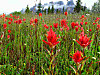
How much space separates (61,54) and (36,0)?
1529 millimetres

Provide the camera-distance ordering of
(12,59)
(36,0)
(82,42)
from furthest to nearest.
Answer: (36,0) → (12,59) → (82,42)

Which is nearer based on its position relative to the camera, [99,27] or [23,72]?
[23,72]

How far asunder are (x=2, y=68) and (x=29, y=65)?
0.39 m

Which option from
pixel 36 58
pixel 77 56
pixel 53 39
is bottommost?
pixel 36 58

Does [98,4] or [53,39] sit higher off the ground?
[98,4]

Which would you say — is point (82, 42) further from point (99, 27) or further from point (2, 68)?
point (99, 27)

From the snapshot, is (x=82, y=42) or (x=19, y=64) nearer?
(x=82, y=42)

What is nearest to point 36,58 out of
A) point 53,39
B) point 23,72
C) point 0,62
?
point 23,72

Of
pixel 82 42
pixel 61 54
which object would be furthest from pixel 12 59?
pixel 82 42

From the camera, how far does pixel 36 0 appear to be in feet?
8.39

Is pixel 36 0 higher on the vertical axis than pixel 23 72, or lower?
higher

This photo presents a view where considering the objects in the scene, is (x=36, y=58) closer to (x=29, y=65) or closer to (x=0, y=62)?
(x=29, y=65)

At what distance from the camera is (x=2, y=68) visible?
1.50 m

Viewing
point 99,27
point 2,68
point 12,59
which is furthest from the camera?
point 99,27
